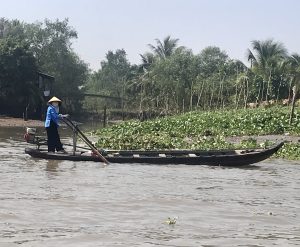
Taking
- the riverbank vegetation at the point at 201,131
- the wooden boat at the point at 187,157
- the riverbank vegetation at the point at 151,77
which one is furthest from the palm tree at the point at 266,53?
the wooden boat at the point at 187,157

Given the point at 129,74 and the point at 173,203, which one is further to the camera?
the point at 129,74

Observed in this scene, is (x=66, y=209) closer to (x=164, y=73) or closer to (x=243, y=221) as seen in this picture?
(x=243, y=221)

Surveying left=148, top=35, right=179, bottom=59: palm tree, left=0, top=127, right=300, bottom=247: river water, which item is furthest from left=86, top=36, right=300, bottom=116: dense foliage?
left=0, top=127, right=300, bottom=247: river water

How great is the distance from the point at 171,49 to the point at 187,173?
138ft

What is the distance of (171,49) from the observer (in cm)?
5291

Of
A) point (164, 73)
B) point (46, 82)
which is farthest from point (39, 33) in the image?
point (164, 73)

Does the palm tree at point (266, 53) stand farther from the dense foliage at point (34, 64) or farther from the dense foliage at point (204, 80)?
the dense foliage at point (34, 64)

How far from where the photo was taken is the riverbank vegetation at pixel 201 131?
1766 cm

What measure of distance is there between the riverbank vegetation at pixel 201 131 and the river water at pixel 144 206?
197 inches

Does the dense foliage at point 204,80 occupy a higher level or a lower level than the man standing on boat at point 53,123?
higher

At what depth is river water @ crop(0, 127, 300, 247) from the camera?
5.79 metres

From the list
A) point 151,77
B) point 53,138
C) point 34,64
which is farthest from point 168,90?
point 53,138

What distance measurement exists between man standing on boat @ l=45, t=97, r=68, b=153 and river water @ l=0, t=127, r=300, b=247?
1114 mm

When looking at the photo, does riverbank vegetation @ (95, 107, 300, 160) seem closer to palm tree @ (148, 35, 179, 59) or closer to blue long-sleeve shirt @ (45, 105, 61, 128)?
blue long-sleeve shirt @ (45, 105, 61, 128)
